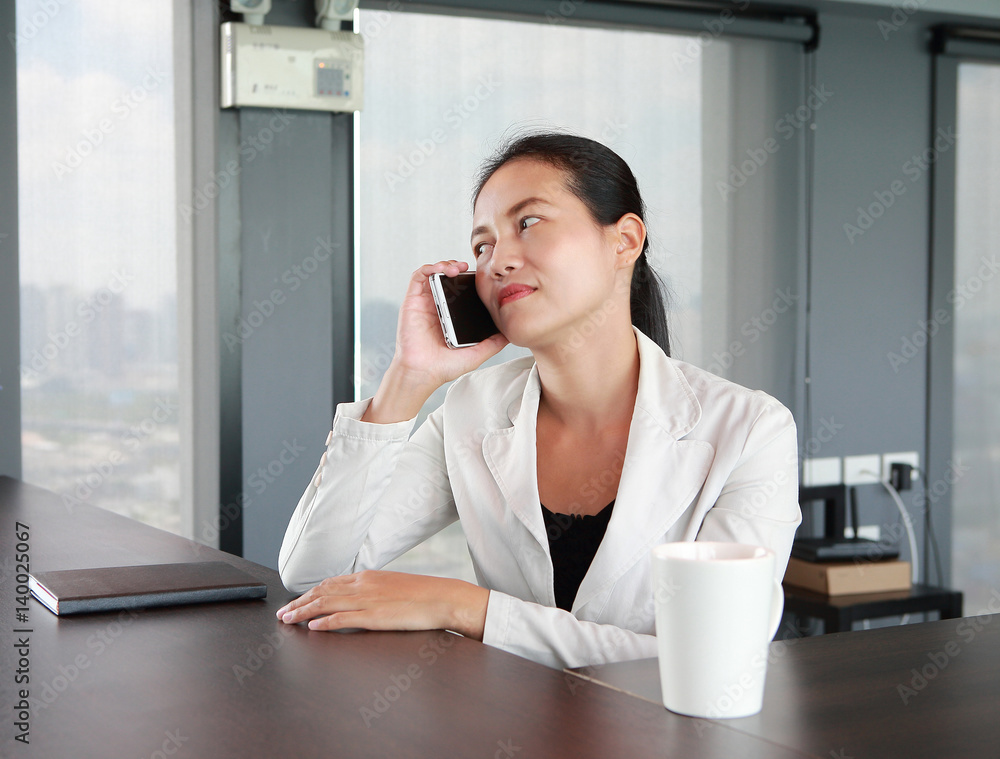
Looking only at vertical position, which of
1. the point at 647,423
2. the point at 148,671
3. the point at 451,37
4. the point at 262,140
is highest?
the point at 451,37

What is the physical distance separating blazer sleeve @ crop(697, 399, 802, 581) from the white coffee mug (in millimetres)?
499

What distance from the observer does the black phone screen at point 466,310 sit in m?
1.62

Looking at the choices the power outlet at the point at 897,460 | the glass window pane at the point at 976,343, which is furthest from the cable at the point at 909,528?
the glass window pane at the point at 976,343

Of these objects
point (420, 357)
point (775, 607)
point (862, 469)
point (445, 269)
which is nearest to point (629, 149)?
point (862, 469)

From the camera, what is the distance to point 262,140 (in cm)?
274

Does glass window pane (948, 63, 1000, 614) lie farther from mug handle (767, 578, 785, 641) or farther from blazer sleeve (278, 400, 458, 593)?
mug handle (767, 578, 785, 641)

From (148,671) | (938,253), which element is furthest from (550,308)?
(938,253)

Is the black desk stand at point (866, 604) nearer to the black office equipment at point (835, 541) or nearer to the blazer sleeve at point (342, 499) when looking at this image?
the black office equipment at point (835, 541)

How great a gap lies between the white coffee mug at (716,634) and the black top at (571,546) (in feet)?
2.35

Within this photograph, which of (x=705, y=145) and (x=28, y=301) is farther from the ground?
(x=705, y=145)

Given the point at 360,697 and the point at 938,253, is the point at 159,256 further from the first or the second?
the point at 938,253

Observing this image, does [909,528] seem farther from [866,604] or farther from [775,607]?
[775,607]

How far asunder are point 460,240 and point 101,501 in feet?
4.06

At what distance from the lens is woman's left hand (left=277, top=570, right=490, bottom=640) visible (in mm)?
999
